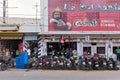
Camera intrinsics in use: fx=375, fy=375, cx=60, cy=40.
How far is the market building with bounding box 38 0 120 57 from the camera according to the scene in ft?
125

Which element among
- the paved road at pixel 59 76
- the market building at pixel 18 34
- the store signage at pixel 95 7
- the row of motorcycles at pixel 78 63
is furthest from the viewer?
the store signage at pixel 95 7

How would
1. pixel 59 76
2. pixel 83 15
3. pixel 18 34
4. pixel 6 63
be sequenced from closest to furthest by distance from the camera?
1. pixel 59 76
2. pixel 6 63
3. pixel 18 34
4. pixel 83 15

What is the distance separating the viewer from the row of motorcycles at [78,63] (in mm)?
31781

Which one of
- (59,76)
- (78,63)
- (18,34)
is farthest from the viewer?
(18,34)

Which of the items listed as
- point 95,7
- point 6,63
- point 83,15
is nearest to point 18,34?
point 6,63

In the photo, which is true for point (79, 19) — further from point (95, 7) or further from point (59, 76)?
point (59, 76)

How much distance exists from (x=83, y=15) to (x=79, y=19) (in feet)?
1.93

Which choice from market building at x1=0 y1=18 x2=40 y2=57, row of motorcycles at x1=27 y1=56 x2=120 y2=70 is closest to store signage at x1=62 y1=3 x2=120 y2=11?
market building at x1=0 y1=18 x2=40 y2=57

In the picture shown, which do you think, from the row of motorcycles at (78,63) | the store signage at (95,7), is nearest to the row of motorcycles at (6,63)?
the row of motorcycles at (78,63)

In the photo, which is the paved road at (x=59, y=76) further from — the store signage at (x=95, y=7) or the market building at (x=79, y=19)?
the store signage at (x=95, y=7)

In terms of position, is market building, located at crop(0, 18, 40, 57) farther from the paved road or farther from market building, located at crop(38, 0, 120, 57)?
the paved road

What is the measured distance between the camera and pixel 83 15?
38.4m

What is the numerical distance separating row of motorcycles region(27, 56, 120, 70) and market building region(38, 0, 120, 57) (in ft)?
19.5

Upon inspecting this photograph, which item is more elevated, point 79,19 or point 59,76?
point 79,19
